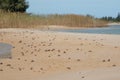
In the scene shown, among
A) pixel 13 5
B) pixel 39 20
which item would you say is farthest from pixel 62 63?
pixel 13 5

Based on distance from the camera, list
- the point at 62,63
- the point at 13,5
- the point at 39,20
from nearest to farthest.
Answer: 1. the point at 62,63
2. the point at 39,20
3. the point at 13,5

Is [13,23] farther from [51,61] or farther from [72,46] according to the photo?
[51,61]

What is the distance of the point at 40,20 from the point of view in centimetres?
3456

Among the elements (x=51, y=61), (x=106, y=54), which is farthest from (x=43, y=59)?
(x=106, y=54)

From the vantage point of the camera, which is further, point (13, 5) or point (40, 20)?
point (13, 5)

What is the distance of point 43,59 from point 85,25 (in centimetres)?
2780

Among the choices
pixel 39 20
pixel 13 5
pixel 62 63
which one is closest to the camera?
pixel 62 63

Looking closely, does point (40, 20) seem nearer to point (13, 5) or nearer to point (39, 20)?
point (39, 20)

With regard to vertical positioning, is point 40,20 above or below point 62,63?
below

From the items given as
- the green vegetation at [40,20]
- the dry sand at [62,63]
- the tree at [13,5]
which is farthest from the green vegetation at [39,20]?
the dry sand at [62,63]

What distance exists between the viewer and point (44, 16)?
36.6 m

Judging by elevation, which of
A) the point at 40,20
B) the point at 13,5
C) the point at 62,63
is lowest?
the point at 40,20

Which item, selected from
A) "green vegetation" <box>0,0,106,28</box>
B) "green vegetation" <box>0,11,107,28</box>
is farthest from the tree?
"green vegetation" <box>0,11,107,28</box>

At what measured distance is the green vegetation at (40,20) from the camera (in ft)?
98.1
